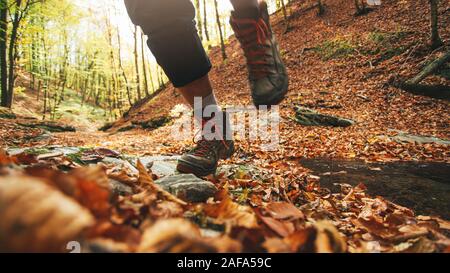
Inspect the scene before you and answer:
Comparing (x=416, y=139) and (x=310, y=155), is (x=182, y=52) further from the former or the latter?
(x=416, y=139)

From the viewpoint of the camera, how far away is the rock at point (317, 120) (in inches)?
284

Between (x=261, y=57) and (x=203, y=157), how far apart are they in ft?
2.57

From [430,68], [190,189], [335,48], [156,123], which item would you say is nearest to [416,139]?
[430,68]

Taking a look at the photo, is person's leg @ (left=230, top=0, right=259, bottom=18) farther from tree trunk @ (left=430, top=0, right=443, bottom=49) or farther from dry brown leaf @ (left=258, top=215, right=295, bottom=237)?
tree trunk @ (left=430, top=0, right=443, bottom=49)

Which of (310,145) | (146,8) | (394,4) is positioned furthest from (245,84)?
(146,8)

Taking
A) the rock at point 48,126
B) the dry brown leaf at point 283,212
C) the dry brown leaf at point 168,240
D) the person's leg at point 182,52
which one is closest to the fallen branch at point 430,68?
the person's leg at point 182,52

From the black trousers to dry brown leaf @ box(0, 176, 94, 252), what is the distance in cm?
149

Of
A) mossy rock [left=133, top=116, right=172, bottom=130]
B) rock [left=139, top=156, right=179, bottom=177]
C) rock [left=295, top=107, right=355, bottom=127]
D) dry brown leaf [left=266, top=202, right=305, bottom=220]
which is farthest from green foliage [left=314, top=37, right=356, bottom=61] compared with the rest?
dry brown leaf [left=266, top=202, right=305, bottom=220]

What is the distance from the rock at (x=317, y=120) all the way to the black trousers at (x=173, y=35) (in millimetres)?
6097

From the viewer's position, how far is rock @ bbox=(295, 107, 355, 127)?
7.22 metres

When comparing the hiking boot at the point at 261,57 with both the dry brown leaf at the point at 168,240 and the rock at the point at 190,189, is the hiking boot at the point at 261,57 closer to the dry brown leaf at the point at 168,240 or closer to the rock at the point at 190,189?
the rock at the point at 190,189

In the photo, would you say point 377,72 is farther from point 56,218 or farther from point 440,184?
point 56,218

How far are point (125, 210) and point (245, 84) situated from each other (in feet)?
45.7
